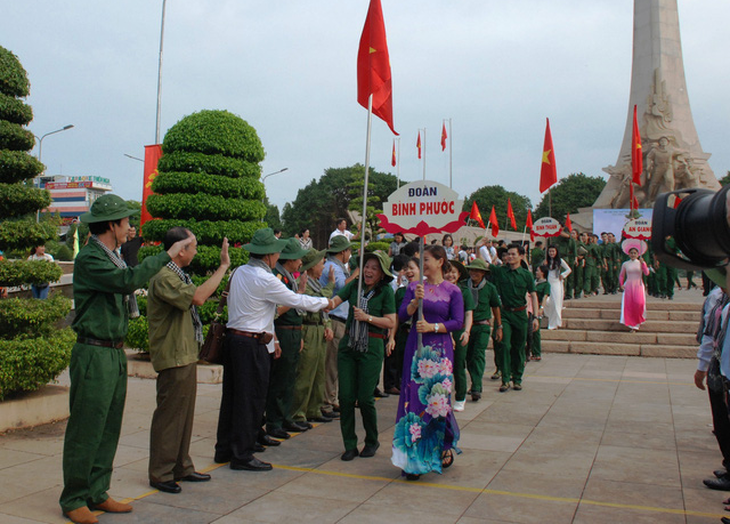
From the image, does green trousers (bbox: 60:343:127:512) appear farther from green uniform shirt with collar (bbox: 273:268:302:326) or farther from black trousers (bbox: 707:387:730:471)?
black trousers (bbox: 707:387:730:471)

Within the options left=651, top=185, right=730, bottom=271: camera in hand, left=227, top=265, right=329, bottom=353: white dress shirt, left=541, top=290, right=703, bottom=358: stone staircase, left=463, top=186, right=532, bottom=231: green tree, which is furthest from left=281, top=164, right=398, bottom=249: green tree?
left=651, top=185, right=730, bottom=271: camera in hand

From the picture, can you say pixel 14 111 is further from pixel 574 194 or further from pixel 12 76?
pixel 574 194

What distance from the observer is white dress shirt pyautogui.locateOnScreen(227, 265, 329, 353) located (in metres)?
5.44

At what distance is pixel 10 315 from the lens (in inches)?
248

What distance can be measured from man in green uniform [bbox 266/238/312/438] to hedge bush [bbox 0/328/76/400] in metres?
2.16

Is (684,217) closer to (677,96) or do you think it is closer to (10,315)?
(10,315)

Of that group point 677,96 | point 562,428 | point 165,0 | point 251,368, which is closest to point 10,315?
point 251,368

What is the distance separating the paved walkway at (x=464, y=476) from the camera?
14.5 ft

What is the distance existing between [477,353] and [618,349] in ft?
20.0

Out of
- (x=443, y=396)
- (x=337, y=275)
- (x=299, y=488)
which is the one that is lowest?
(x=299, y=488)

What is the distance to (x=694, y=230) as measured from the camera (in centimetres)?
265

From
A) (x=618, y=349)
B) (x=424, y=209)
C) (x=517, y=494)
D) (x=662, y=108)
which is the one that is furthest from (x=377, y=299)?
(x=662, y=108)

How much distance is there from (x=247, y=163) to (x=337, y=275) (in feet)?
9.12

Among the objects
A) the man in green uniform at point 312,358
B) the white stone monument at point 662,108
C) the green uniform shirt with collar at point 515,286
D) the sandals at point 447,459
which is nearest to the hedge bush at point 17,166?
the man in green uniform at point 312,358
